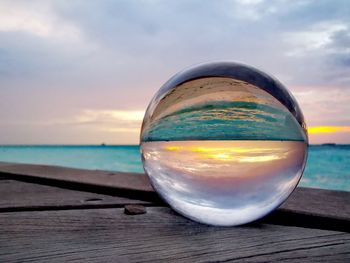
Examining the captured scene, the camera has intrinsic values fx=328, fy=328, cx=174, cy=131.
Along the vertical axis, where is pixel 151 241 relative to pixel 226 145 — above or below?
below

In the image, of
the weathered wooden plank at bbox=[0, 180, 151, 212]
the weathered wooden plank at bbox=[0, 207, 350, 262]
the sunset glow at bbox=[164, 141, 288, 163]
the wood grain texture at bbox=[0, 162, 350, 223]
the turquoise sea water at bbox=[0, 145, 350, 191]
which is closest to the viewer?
the weathered wooden plank at bbox=[0, 207, 350, 262]

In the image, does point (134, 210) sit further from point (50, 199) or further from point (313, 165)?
point (313, 165)

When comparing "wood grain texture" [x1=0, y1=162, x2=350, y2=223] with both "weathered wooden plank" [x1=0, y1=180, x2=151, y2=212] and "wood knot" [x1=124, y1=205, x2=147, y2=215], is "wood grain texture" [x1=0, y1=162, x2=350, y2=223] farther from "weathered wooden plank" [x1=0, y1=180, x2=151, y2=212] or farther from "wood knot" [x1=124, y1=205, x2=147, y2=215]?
"wood knot" [x1=124, y1=205, x2=147, y2=215]

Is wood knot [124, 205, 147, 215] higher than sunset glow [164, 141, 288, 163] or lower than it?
lower

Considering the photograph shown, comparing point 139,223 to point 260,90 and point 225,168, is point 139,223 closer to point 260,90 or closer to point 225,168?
point 225,168

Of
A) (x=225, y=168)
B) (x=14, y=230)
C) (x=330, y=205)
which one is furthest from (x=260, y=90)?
(x=14, y=230)

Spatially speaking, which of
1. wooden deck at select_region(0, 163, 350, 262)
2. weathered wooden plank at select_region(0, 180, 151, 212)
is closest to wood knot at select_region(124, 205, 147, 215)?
wooden deck at select_region(0, 163, 350, 262)

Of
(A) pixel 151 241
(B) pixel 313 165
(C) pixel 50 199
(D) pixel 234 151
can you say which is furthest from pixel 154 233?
(B) pixel 313 165
